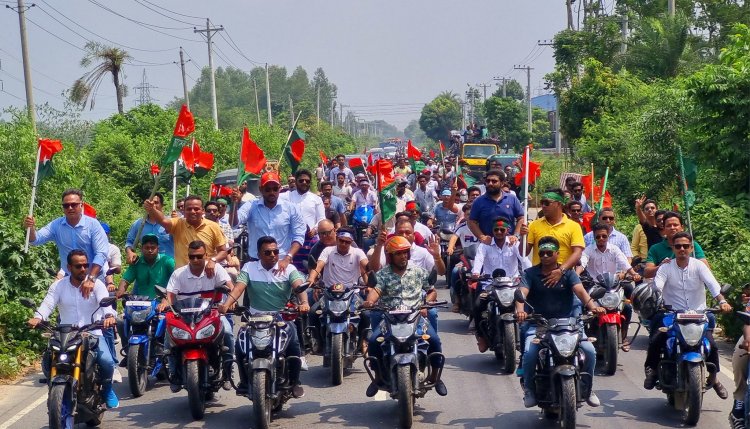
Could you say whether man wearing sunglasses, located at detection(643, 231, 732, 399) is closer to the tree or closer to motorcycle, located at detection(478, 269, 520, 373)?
motorcycle, located at detection(478, 269, 520, 373)

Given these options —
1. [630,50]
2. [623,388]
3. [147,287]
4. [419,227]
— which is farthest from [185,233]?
[630,50]

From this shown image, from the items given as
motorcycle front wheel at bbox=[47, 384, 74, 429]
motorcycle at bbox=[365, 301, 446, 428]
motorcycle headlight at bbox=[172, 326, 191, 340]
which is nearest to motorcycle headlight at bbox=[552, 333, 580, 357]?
motorcycle at bbox=[365, 301, 446, 428]

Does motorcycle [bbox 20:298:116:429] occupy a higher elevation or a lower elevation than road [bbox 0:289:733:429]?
higher

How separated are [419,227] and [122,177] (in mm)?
15686

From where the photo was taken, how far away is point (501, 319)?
10781 mm

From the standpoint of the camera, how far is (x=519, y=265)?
1170cm

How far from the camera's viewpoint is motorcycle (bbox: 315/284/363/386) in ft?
34.2

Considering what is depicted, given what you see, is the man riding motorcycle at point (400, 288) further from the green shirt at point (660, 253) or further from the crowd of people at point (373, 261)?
the green shirt at point (660, 253)

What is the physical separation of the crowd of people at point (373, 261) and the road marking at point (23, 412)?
38.5 inches

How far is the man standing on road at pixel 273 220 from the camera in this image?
453 inches

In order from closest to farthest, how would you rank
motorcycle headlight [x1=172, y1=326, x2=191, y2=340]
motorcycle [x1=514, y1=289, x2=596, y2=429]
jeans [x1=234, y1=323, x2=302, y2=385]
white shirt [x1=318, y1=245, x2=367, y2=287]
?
1. motorcycle [x1=514, y1=289, x2=596, y2=429]
2. motorcycle headlight [x1=172, y1=326, x2=191, y2=340]
3. jeans [x1=234, y1=323, x2=302, y2=385]
4. white shirt [x1=318, y1=245, x2=367, y2=287]

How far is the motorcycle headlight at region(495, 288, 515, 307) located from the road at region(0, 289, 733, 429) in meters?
0.77

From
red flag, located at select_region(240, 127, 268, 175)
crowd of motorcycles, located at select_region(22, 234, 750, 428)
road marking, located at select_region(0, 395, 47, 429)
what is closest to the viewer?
crowd of motorcycles, located at select_region(22, 234, 750, 428)

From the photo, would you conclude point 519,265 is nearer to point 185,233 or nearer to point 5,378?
point 185,233
